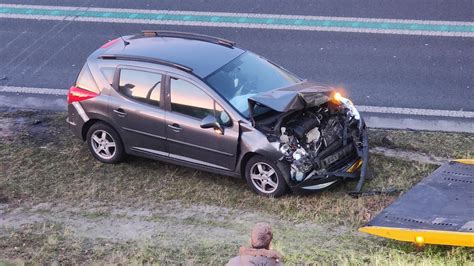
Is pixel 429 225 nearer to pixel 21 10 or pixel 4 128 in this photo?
pixel 4 128

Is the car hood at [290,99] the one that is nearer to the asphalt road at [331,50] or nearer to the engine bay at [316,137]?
the engine bay at [316,137]

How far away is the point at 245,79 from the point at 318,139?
1271 millimetres

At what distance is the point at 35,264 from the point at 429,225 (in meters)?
3.93

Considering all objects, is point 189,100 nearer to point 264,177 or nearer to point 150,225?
point 264,177

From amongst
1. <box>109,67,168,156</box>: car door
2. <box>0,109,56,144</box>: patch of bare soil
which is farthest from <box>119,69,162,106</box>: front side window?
<box>0,109,56,144</box>: patch of bare soil

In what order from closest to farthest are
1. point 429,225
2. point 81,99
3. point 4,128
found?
1. point 429,225
2. point 81,99
3. point 4,128

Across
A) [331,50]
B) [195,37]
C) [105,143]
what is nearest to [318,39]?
[331,50]

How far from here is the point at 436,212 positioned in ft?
26.6

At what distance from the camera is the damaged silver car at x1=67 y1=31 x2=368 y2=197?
30.4 ft

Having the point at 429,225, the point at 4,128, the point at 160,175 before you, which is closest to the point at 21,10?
the point at 4,128

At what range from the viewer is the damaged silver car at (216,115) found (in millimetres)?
9273

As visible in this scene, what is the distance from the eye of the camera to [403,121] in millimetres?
11555

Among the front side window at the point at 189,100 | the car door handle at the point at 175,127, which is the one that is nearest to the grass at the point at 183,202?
the car door handle at the point at 175,127

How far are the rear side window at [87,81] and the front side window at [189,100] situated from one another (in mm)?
1153
